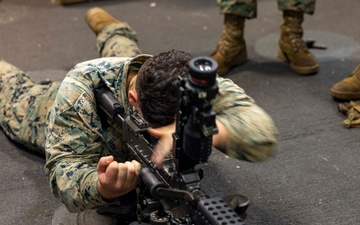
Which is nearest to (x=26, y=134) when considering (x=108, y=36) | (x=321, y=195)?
(x=108, y=36)

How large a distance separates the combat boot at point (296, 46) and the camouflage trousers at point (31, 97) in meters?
0.75

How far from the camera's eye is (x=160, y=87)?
121 cm

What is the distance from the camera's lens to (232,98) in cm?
137

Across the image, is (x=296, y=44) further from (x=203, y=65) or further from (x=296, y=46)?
(x=203, y=65)

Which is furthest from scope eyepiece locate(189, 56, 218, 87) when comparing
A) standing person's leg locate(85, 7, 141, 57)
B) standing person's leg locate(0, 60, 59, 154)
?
standing person's leg locate(85, 7, 141, 57)

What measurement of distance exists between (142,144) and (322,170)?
0.87 m

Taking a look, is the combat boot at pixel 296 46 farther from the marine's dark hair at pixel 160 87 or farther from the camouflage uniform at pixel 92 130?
the marine's dark hair at pixel 160 87

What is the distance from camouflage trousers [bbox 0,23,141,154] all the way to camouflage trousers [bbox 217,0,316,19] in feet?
1.66

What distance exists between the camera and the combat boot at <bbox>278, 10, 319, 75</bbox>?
2518mm

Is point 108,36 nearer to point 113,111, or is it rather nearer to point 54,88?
point 54,88

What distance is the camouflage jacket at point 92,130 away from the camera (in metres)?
1.27

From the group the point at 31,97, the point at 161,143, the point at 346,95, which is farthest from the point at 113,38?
the point at 161,143

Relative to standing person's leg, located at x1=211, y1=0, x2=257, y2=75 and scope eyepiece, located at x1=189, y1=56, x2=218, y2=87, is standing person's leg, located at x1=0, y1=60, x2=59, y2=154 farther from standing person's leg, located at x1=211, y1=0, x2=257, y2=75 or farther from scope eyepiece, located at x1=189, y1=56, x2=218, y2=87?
scope eyepiece, located at x1=189, y1=56, x2=218, y2=87

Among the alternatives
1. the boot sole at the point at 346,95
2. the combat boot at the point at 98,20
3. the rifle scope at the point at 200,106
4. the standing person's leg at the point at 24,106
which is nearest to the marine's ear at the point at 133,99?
the rifle scope at the point at 200,106
